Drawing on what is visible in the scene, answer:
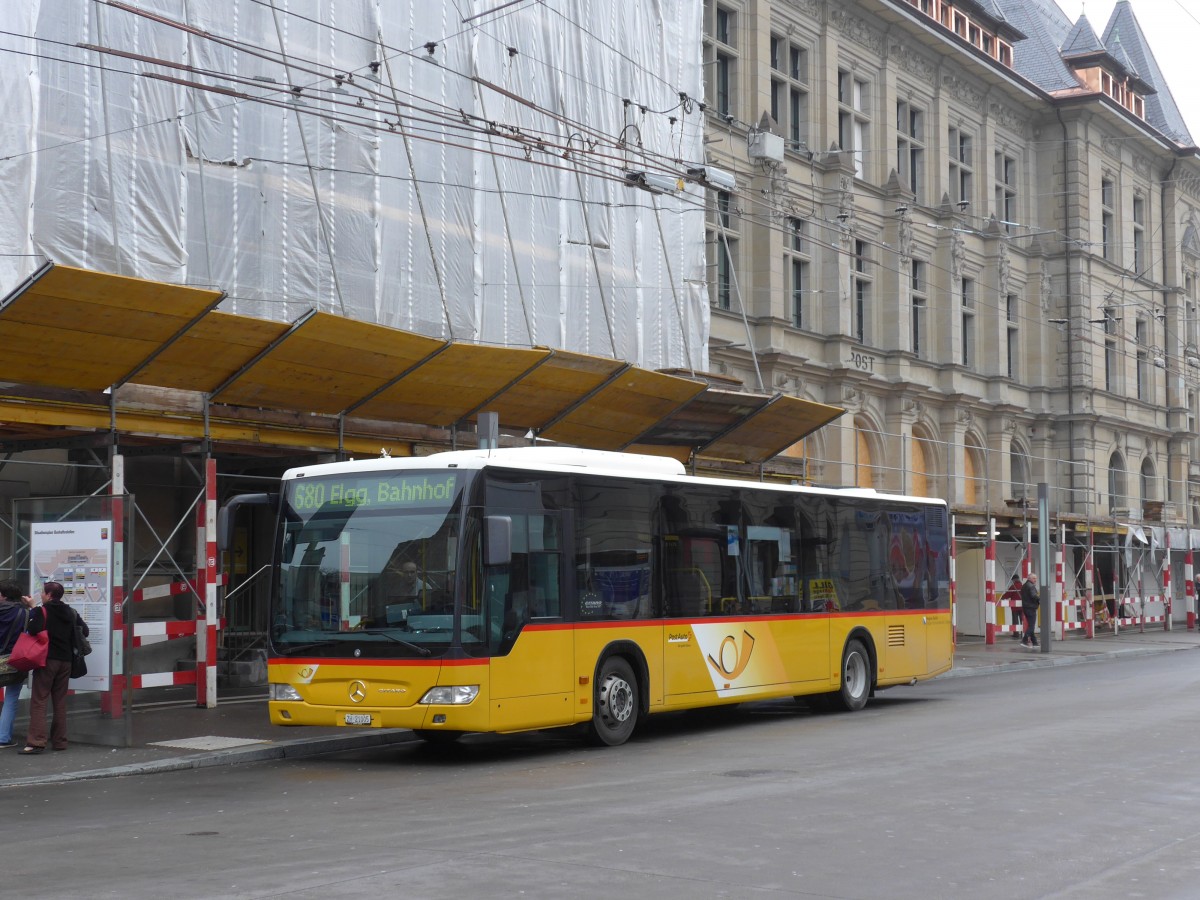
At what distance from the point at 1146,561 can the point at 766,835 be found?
42.9 m

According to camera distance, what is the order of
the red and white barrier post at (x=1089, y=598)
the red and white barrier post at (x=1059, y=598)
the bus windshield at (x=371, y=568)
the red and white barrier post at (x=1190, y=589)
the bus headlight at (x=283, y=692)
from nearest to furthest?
the bus windshield at (x=371, y=568)
the bus headlight at (x=283, y=692)
the red and white barrier post at (x=1059, y=598)
the red and white barrier post at (x=1089, y=598)
the red and white barrier post at (x=1190, y=589)

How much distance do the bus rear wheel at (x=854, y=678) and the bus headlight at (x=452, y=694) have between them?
22.8 feet

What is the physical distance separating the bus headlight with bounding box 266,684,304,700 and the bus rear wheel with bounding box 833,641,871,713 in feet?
25.0

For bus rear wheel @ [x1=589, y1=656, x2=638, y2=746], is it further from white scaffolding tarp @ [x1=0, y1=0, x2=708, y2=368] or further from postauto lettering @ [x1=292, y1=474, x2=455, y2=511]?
white scaffolding tarp @ [x1=0, y1=0, x2=708, y2=368]

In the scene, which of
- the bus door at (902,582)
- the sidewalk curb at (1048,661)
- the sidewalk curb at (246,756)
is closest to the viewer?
the sidewalk curb at (246,756)

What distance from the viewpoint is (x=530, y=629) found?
14.1 m

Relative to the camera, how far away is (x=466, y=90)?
23547mm

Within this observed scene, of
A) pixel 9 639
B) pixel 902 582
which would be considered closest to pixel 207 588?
pixel 9 639

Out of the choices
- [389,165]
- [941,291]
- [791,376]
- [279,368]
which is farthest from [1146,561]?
[279,368]

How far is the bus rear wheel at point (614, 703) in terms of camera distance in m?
14.9

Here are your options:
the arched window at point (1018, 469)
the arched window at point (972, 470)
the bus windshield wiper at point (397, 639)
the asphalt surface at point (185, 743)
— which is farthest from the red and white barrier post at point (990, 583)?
the bus windshield wiper at point (397, 639)

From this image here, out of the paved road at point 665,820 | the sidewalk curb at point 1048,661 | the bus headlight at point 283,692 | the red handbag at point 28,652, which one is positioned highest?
the red handbag at point 28,652

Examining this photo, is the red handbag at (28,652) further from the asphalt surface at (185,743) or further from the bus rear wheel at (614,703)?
the bus rear wheel at (614,703)

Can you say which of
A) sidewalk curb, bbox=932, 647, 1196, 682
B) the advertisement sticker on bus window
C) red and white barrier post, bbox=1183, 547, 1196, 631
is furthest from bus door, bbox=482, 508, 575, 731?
red and white barrier post, bbox=1183, 547, 1196, 631
